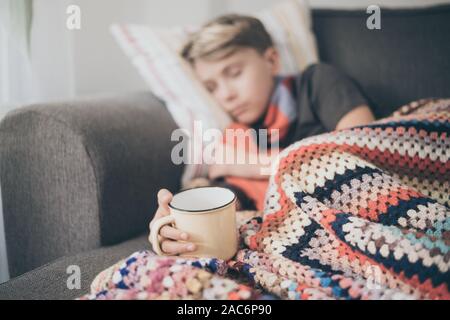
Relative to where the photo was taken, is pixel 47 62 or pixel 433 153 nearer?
pixel 433 153

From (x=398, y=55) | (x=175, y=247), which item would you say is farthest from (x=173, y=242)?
(x=398, y=55)

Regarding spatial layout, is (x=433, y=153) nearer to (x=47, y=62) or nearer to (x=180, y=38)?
(x=180, y=38)

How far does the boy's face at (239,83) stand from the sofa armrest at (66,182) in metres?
0.30

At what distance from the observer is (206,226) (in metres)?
0.51

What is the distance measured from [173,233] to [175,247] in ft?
0.07

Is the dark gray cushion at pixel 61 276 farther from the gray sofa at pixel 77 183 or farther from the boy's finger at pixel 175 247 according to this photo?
the boy's finger at pixel 175 247

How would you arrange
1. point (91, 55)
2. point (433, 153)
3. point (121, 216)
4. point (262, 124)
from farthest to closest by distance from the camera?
point (91, 55) < point (262, 124) < point (121, 216) < point (433, 153)

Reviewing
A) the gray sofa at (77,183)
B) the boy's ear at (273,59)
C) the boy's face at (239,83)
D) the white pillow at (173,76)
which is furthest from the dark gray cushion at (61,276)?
the boy's ear at (273,59)

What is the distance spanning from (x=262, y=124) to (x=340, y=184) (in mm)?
469

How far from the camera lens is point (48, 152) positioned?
0.70m

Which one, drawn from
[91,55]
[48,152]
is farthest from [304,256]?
[91,55]

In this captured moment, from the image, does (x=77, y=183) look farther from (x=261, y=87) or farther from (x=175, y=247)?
(x=261, y=87)

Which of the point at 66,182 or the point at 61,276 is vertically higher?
the point at 66,182

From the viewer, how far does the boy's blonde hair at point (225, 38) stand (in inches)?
38.5
